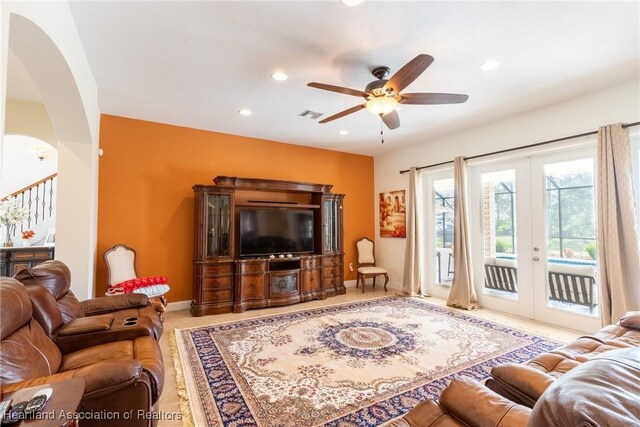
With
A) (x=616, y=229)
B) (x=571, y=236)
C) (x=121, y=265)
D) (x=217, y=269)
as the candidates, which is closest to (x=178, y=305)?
(x=217, y=269)

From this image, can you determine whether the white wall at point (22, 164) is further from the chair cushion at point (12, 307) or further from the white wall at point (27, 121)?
the chair cushion at point (12, 307)

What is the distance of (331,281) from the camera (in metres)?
5.52

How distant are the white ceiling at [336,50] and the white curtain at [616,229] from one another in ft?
2.55

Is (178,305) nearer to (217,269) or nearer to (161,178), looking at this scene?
(217,269)

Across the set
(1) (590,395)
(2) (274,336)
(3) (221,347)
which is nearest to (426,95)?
(1) (590,395)

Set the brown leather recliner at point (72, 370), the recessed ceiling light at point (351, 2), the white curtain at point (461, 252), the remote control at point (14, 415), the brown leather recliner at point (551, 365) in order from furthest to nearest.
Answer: the white curtain at point (461, 252) → the recessed ceiling light at point (351, 2) → the brown leather recliner at point (72, 370) → the brown leather recliner at point (551, 365) → the remote control at point (14, 415)

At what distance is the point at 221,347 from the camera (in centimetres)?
314

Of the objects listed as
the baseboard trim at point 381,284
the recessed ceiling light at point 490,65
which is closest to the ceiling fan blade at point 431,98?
the recessed ceiling light at point 490,65

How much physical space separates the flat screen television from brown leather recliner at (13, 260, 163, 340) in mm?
1964

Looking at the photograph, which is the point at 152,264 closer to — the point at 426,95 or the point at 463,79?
the point at 426,95

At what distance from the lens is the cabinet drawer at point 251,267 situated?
14.9 feet

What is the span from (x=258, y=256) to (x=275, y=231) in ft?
1.68

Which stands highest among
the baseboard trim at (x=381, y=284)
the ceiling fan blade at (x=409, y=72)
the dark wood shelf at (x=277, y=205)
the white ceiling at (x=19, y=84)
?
the white ceiling at (x=19, y=84)

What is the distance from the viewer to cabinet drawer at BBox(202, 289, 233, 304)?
14.2 feet
